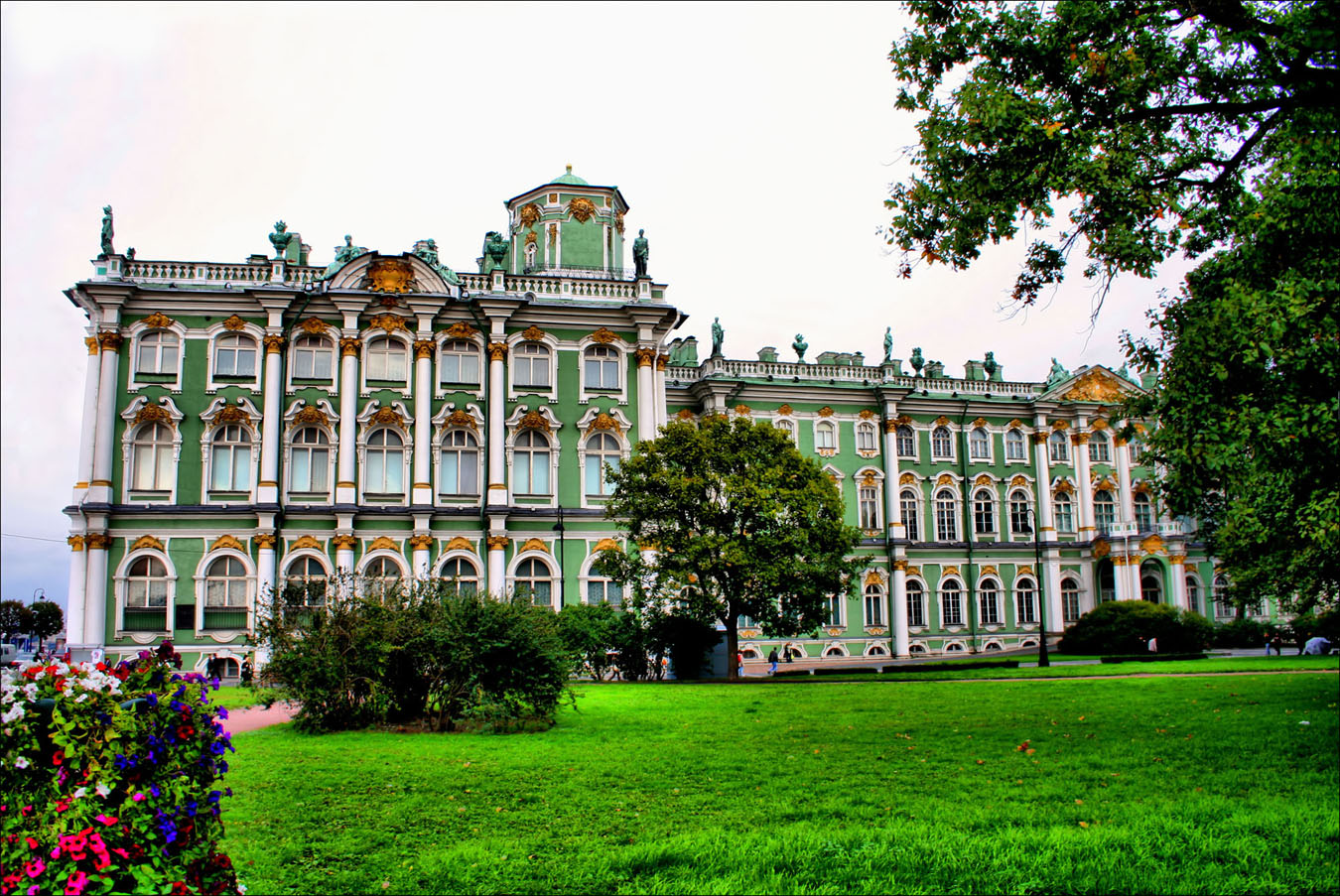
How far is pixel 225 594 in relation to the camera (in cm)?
3775

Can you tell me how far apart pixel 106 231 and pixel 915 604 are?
42.3m

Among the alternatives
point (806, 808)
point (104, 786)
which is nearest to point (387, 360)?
point (806, 808)

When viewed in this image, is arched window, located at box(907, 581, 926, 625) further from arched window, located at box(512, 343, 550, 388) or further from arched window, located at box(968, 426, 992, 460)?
arched window, located at box(512, 343, 550, 388)

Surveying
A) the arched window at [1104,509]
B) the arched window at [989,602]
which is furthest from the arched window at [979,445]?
the arched window at [1104,509]

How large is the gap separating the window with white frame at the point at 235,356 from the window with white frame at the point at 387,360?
440 cm

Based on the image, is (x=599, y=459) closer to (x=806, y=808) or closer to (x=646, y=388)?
(x=646, y=388)

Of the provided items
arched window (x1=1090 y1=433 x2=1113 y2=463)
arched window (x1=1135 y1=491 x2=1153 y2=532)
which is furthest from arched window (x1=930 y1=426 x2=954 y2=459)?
arched window (x1=1135 y1=491 x2=1153 y2=532)

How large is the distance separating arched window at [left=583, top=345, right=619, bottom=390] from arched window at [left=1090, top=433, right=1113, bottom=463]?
32.2 metres

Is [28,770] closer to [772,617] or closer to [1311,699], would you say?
[1311,699]

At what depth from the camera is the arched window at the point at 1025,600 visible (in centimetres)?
5650

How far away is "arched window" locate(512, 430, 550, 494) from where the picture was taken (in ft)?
132

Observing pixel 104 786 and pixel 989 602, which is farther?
pixel 989 602

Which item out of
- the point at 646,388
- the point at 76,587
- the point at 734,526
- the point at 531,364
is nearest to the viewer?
the point at 734,526

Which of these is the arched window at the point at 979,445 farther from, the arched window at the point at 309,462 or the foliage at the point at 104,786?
the foliage at the point at 104,786
